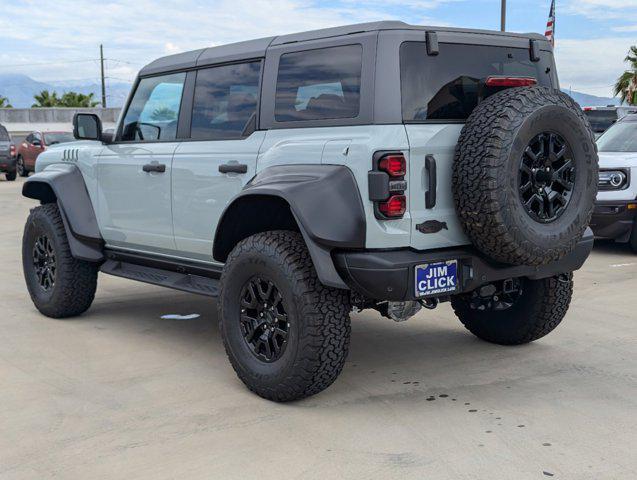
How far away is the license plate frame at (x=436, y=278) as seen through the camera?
13.0ft

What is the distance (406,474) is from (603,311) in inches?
141

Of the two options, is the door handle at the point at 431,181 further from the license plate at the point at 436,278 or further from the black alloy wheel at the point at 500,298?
the black alloy wheel at the point at 500,298

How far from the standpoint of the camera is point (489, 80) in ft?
13.8

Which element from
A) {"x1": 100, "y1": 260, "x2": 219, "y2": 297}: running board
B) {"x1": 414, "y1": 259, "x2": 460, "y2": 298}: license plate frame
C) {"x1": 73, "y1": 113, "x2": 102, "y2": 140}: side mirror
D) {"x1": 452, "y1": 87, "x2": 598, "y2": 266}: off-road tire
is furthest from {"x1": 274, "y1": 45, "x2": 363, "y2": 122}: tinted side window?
{"x1": 73, "y1": 113, "x2": 102, "y2": 140}: side mirror

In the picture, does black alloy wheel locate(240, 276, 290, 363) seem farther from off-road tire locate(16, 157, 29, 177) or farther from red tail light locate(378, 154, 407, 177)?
off-road tire locate(16, 157, 29, 177)

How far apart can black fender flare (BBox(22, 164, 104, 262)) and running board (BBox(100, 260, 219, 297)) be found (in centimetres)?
16

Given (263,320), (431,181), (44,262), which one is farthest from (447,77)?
(44,262)

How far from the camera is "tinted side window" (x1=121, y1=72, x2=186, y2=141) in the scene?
543 centimetres

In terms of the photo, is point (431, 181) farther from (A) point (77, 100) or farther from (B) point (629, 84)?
(A) point (77, 100)

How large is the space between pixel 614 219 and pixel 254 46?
5.87 m

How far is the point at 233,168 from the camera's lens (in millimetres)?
4684

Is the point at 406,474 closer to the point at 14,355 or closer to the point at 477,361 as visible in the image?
the point at 477,361

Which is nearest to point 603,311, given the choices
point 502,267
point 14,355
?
point 502,267

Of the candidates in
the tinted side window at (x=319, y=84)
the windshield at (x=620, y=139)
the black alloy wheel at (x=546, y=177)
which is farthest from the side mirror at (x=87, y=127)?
the windshield at (x=620, y=139)
